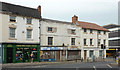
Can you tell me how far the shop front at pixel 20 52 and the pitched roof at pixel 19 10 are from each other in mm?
5444

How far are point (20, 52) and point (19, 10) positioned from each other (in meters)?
7.23

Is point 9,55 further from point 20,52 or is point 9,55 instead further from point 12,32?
point 12,32

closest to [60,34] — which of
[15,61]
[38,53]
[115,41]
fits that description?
[38,53]

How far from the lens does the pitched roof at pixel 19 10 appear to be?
920 inches

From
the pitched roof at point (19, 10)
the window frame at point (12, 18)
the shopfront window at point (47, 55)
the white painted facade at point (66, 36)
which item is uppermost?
the pitched roof at point (19, 10)

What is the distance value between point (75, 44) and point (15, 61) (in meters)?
14.0

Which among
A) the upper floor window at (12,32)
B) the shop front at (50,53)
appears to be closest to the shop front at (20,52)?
the shop front at (50,53)

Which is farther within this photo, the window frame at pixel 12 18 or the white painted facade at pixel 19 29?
the window frame at pixel 12 18

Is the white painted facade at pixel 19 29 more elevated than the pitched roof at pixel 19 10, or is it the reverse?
the pitched roof at pixel 19 10

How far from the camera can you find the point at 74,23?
3297 centimetres

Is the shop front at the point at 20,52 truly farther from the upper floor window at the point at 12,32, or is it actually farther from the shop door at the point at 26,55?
the upper floor window at the point at 12,32

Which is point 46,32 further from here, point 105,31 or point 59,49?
point 105,31

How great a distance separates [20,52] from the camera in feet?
79.6

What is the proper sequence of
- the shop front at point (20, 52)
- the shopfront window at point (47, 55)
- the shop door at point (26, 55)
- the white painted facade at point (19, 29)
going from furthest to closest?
the shopfront window at point (47, 55) < the shop door at point (26, 55) < the shop front at point (20, 52) < the white painted facade at point (19, 29)
